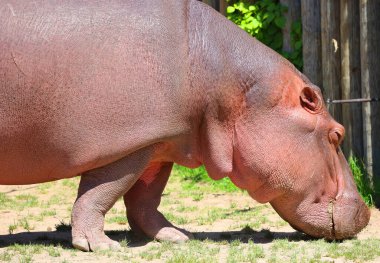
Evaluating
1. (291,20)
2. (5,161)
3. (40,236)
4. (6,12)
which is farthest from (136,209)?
(291,20)

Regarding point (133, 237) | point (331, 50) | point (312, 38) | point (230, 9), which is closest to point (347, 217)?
point (133, 237)

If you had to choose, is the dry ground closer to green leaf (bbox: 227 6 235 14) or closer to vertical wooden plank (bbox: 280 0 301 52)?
vertical wooden plank (bbox: 280 0 301 52)

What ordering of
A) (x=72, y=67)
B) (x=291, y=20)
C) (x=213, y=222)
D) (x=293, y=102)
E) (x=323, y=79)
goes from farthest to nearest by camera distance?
(x=291, y=20)
(x=323, y=79)
(x=213, y=222)
(x=293, y=102)
(x=72, y=67)

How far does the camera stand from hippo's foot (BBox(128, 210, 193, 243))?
668 cm

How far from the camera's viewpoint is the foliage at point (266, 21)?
9766 mm

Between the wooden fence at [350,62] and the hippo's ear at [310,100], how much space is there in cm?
201

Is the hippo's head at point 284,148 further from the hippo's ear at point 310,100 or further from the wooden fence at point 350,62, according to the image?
the wooden fence at point 350,62

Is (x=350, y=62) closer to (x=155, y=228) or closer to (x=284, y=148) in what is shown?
(x=284, y=148)

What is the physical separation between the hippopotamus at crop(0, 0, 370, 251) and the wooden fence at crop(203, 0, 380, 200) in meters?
1.90

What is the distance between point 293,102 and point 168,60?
996mm

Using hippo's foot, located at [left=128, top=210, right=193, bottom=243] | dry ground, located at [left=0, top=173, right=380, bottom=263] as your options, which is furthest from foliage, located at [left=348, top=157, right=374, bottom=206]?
hippo's foot, located at [left=128, top=210, right=193, bottom=243]

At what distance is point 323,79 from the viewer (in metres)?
9.10

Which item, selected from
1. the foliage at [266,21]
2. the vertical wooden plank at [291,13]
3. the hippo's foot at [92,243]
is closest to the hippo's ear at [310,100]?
the hippo's foot at [92,243]

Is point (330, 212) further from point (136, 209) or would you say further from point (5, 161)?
point (5, 161)
